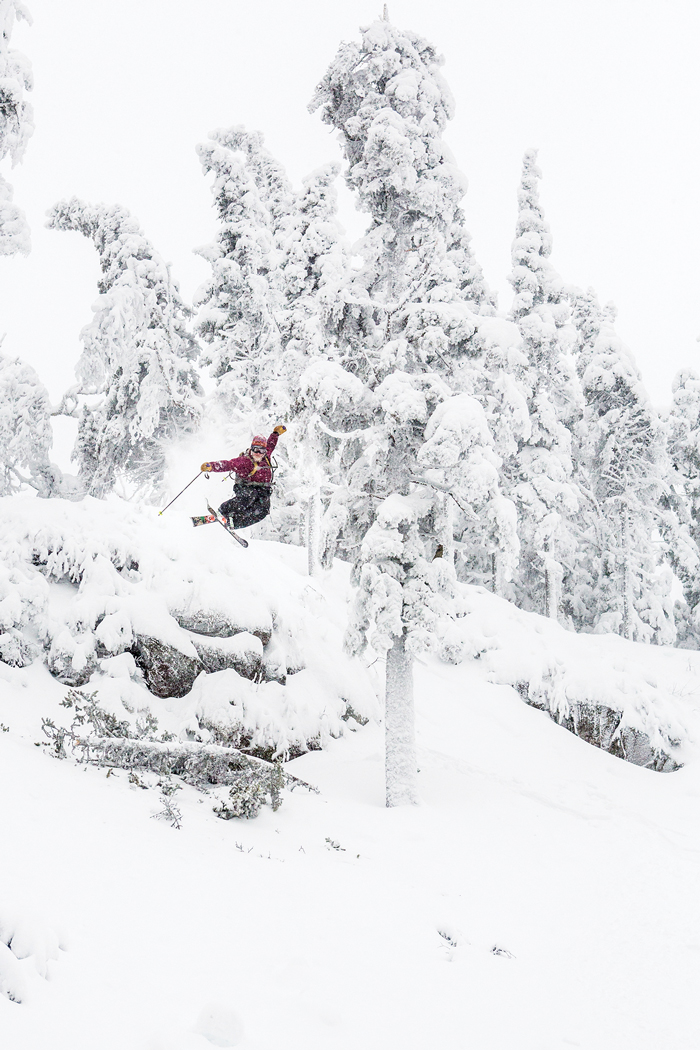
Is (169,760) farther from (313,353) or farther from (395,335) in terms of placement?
(395,335)

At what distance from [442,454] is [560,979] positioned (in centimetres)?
683

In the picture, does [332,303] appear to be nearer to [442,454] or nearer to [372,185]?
[372,185]

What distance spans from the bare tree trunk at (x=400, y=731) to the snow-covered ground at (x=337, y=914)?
42 cm

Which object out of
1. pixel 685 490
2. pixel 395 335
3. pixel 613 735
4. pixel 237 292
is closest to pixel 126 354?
pixel 237 292

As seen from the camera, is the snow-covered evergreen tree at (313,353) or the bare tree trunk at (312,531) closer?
the snow-covered evergreen tree at (313,353)

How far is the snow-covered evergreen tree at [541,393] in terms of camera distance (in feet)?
70.5

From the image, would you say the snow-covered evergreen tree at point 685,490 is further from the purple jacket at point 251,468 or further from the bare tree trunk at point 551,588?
the purple jacket at point 251,468

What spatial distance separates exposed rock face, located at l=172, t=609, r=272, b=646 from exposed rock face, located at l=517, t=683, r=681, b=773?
299 inches

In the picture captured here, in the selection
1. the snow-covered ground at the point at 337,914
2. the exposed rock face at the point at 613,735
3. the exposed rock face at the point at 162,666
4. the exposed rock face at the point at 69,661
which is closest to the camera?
the snow-covered ground at the point at 337,914

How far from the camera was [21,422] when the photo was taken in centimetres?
1783

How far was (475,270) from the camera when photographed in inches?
939

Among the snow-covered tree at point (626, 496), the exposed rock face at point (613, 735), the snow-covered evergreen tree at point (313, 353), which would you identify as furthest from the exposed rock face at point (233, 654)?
the snow-covered tree at point (626, 496)

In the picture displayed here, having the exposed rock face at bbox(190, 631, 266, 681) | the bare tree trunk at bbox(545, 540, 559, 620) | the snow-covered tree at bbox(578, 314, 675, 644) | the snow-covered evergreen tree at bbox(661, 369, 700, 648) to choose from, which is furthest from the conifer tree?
the snow-covered evergreen tree at bbox(661, 369, 700, 648)

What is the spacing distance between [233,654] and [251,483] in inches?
142
